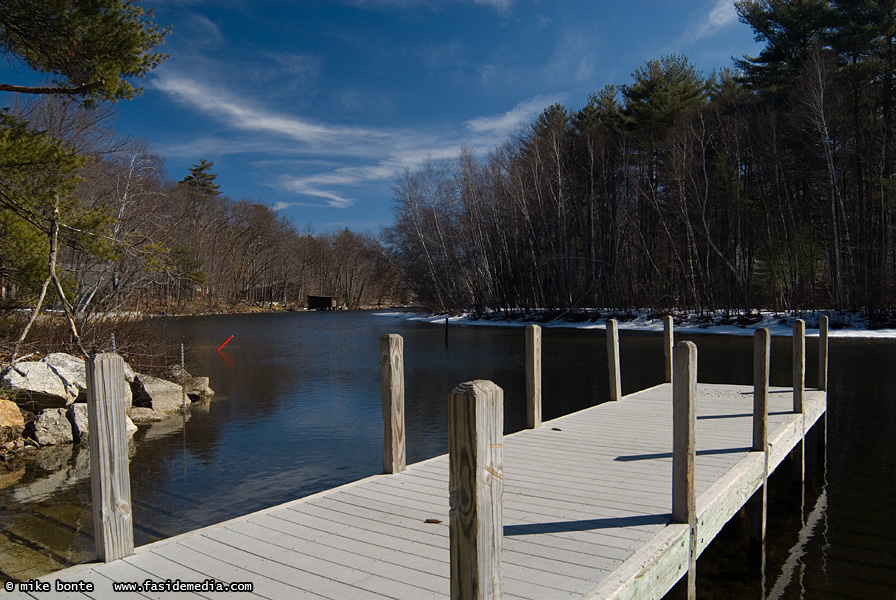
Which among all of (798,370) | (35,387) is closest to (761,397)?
(798,370)

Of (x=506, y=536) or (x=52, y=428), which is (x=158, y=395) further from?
(x=506, y=536)

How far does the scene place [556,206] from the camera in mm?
41719

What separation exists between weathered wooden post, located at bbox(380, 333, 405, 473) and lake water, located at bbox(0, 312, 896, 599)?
2569 mm

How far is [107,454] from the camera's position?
3.82 meters

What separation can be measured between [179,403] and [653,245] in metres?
32.9

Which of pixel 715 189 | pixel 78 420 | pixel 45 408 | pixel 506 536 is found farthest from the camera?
pixel 715 189

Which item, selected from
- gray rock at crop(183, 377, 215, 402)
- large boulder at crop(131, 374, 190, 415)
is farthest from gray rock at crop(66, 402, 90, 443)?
gray rock at crop(183, 377, 215, 402)

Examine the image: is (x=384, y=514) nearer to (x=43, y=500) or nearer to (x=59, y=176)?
(x=43, y=500)

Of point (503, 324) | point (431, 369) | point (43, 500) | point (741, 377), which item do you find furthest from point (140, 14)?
point (503, 324)

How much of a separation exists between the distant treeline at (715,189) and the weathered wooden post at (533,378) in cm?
2557

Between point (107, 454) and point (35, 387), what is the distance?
856 cm

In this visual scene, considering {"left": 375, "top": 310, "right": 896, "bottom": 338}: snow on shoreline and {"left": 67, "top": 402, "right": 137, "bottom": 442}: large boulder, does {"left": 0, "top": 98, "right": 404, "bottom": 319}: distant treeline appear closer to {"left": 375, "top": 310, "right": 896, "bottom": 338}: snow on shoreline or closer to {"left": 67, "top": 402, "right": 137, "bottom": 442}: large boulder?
{"left": 67, "top": 402, "right": 137, "bottom": 442}: large boulder

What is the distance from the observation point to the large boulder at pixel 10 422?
32.3 feet

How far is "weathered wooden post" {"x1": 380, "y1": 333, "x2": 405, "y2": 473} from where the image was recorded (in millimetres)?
5875
